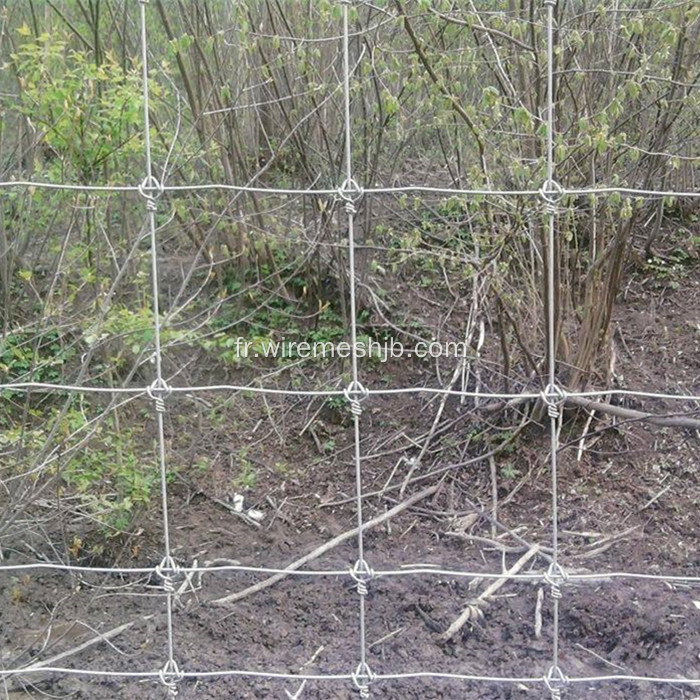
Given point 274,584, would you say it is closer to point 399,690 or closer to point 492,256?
point 399,690

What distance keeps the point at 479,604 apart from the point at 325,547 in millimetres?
592

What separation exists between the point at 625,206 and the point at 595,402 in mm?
787

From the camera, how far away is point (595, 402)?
10.9 ft

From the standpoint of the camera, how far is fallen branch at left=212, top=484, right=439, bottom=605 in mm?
2887

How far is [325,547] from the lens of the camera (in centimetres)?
312

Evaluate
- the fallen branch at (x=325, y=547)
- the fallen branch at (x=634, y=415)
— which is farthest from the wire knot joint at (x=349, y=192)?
the fallen branch at (x=634, y=415)

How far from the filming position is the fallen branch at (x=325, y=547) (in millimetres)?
2887

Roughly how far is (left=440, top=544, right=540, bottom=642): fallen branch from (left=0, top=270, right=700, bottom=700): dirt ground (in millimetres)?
27

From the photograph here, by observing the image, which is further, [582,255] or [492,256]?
[582,255]

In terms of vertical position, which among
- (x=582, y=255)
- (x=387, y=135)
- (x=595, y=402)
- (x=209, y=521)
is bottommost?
(x=209, y=521)

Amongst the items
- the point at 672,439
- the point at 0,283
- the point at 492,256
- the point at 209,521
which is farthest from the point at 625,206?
the point at 0,283

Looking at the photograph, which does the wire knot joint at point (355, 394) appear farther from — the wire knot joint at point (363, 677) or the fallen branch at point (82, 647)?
the fallen branch at point (82, 647)

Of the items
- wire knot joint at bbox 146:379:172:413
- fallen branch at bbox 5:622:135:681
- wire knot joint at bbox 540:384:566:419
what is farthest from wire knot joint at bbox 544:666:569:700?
fallen branch at bbox 5:622:135:681

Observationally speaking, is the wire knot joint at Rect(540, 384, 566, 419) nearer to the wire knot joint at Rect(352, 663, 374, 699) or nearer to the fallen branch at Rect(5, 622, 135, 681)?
the wire knot joint at Rect(352, 663, 374, 699)
